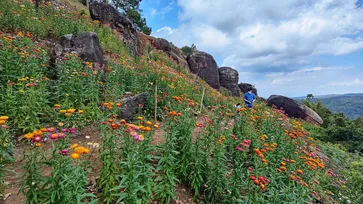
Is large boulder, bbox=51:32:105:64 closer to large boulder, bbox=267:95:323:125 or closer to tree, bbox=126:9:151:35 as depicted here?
large boulder, bbox=267:95:323:125

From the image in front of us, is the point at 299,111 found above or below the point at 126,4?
below

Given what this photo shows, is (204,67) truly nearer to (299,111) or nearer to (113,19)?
(299,111)

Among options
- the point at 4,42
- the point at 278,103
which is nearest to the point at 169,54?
the point at 278,103

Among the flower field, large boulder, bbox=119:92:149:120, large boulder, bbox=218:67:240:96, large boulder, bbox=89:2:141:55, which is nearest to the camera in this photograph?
the flower field

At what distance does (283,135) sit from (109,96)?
4.38m

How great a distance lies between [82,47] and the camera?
21.6 ft

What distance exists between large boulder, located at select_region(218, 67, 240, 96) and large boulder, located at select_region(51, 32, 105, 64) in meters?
20.1

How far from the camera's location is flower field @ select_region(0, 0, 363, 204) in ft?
7.18

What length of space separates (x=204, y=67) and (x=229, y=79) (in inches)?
163

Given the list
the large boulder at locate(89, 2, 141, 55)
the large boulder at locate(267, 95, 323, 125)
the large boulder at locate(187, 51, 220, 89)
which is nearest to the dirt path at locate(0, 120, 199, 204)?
the large boulder at locate(89, 2, 141, 55)

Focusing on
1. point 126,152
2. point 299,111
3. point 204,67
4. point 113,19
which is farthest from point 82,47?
point 299,111

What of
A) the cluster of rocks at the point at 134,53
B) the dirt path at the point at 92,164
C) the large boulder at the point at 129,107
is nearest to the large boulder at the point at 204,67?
the cluster of rocks at the point at 134,53

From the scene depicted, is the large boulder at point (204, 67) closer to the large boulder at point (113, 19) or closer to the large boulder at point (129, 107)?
the large boulder at point (113, 19)

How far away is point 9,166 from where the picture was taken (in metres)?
3.05
